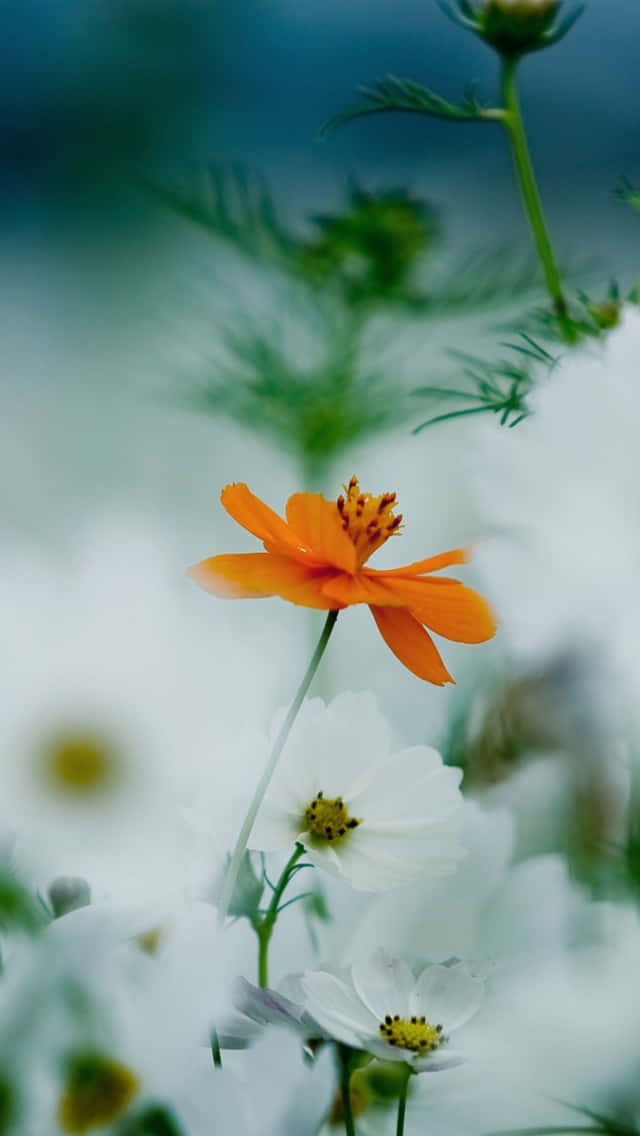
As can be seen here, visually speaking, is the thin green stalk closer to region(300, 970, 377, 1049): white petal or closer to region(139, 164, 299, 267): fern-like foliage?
region(300, 970, 377, 1049): white petal

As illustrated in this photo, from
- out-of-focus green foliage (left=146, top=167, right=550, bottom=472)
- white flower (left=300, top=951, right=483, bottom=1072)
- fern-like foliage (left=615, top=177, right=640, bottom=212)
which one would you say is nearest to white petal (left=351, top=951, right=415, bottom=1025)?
white flower (left=300, top=951, right=483, bottom=1072)

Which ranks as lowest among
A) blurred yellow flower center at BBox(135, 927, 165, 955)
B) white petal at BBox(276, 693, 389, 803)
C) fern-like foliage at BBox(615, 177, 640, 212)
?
blurred yellow flower center at BBox(135, 927, 165, 955)

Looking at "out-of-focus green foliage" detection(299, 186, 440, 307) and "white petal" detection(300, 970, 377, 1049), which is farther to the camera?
"out-of-focus green foliage" detection(299, 186, 440, 307)

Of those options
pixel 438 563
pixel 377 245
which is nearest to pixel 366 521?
pixel 438 563

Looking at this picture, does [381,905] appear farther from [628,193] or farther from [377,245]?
[377,245]

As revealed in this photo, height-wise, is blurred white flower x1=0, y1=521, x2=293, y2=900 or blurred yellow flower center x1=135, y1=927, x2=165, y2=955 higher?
blurred white flower x1=0, y1=521, x2=293, y2=900
